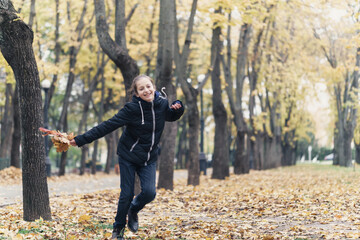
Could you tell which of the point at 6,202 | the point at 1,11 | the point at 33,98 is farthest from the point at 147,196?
the point at 6,202

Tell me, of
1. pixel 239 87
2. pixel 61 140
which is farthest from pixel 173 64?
pixel 61 140

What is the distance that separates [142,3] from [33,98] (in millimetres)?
16597

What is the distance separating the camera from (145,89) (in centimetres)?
596

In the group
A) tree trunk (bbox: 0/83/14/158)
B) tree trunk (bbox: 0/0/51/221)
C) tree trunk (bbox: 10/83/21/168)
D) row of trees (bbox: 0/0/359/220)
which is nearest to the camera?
tree trunk (bbox: 0/0/51/221)

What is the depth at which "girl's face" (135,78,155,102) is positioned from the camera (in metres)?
5.97

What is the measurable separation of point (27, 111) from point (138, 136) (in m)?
2.31

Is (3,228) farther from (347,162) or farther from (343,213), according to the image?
(347,162)

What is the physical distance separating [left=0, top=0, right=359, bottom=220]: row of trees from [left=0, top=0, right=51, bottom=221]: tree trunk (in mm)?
15

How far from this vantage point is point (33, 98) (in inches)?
295

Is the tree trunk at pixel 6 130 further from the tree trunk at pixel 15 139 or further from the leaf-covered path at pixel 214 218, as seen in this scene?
the leaf-covered path at pixel 214 218

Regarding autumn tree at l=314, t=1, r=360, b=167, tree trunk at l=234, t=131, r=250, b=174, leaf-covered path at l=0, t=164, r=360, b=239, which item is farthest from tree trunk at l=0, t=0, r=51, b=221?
autumn tree at l=314, t=1, r=360, b=167

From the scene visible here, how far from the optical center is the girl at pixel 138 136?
5.93 metres

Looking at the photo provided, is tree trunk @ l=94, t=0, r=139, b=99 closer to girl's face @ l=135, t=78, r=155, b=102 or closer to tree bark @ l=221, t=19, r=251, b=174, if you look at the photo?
girl's face @ l=135, t=78, r=155, b=102

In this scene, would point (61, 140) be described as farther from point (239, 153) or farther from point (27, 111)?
point (239, 153)
